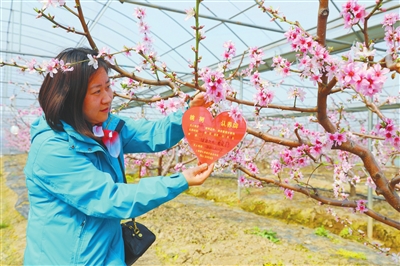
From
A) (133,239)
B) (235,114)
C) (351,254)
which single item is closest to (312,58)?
(235,114)

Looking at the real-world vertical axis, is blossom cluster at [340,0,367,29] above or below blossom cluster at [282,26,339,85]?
above

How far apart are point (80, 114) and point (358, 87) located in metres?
1.07

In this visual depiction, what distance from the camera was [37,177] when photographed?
3.47 feet

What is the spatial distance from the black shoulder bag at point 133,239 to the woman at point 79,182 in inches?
2.9

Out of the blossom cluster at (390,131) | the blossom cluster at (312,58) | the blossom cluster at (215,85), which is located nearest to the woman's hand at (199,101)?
the blossom cluster at (215,85)

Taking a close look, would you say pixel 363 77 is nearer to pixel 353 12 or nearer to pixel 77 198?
pixel 353 12

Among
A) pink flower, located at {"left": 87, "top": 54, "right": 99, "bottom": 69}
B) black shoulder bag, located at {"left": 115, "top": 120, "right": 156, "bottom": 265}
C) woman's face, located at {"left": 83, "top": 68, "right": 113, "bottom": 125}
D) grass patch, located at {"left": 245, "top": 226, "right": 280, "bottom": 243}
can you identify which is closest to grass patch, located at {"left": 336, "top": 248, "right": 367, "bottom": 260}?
grass patch, located at {"left": 245, "top": 226, "right": 280, "bottom": 243}

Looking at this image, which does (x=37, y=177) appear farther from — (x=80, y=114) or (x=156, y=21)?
(x=156, y=21)

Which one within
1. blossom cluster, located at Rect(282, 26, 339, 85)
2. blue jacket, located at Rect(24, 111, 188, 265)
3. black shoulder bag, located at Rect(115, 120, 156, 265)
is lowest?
black shoulder bag, located at Rect(115, 120, 156, 265)

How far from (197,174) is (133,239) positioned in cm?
60

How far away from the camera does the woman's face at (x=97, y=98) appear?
3.83 ft

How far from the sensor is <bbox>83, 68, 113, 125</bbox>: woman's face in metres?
1.17

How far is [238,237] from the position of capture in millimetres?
3883

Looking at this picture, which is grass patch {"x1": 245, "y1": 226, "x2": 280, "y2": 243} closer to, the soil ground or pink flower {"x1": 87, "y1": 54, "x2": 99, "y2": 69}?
the soil ground
